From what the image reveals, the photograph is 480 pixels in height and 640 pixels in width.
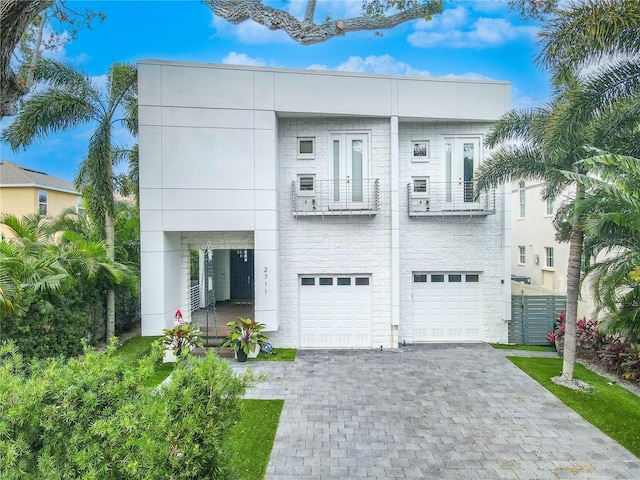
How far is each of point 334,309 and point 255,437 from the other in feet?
17.6

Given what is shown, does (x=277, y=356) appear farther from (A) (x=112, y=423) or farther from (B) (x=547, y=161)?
(B) (x=547, y=161)

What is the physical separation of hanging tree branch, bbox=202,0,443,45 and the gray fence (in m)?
8.49

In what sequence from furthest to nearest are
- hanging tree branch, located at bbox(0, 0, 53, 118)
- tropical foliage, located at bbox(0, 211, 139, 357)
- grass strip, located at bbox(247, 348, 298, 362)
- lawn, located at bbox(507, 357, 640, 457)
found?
grass strip, located at bbox(247, 348, 298, 362), tropical foliage, located at bbox(0, 211, 139, 357), lawn, located at bbox(507, 357, 640, 457), hanging tree branch, located at bbox(0, 0, 53, 118)

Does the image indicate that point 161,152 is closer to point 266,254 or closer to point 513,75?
point 266,254

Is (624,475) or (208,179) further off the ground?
(208,179)

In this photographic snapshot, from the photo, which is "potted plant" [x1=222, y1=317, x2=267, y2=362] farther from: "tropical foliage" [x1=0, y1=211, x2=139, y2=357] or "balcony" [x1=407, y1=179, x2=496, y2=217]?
"balcony" [x1=407, y1=179, x2=496, y2=217]

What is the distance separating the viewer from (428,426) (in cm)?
607

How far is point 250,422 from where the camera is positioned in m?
6.19

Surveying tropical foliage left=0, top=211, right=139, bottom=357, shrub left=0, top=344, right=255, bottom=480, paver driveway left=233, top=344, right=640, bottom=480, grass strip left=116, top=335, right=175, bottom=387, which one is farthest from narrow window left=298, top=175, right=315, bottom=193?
shrub left=0, top=344, right=255, bottom=480

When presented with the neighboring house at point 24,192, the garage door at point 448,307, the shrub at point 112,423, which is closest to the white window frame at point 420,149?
the garage door at point 448,307

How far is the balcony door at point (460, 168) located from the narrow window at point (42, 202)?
19.0 metres

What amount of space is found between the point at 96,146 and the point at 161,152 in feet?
5.22

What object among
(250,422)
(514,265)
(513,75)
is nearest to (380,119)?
(513,75)

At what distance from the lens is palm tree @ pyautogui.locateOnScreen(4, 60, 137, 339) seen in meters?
8.59
